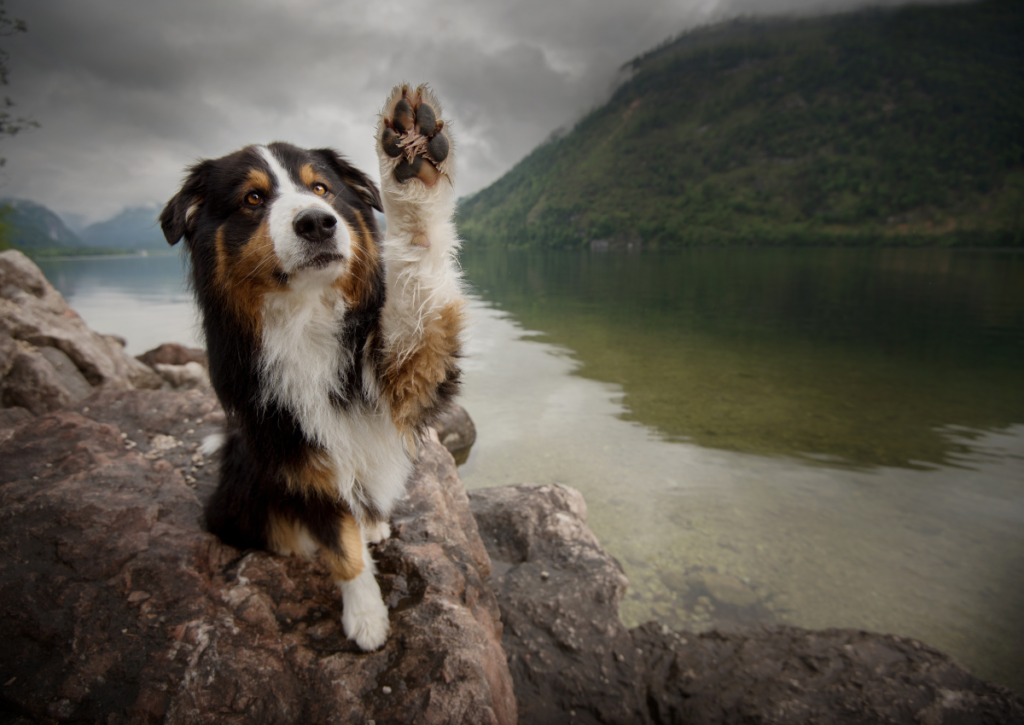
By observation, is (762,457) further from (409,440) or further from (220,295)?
(220,295)

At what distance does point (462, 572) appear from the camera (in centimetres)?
306

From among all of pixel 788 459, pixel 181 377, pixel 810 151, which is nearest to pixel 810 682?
pixel 788 459

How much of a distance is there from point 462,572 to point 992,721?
295 centimetres

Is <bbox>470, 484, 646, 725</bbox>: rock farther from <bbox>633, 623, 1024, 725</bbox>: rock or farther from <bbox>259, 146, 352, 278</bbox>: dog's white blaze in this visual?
<bbox>259, 146, 352, 278</bbox>: dog's white blaze

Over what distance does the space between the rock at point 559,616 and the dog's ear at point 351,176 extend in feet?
9.81

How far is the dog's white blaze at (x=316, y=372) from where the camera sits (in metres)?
2.27

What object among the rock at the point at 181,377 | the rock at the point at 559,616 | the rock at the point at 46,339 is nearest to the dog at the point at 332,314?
the rock at the point at 559,616

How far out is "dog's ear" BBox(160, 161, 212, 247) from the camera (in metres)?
2.33

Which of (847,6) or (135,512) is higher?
(847,6)

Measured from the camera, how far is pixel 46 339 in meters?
5.69

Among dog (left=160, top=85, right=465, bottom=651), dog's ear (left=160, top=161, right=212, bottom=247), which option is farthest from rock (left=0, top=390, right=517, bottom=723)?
dog's ear (left=160, top=161, right=212, bottom=247)

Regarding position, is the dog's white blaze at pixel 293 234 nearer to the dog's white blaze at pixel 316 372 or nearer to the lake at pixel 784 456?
the dog's white blaze at pixel 316 372

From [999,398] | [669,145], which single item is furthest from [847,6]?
[999,398]

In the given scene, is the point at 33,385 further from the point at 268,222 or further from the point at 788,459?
the point at 788,459
